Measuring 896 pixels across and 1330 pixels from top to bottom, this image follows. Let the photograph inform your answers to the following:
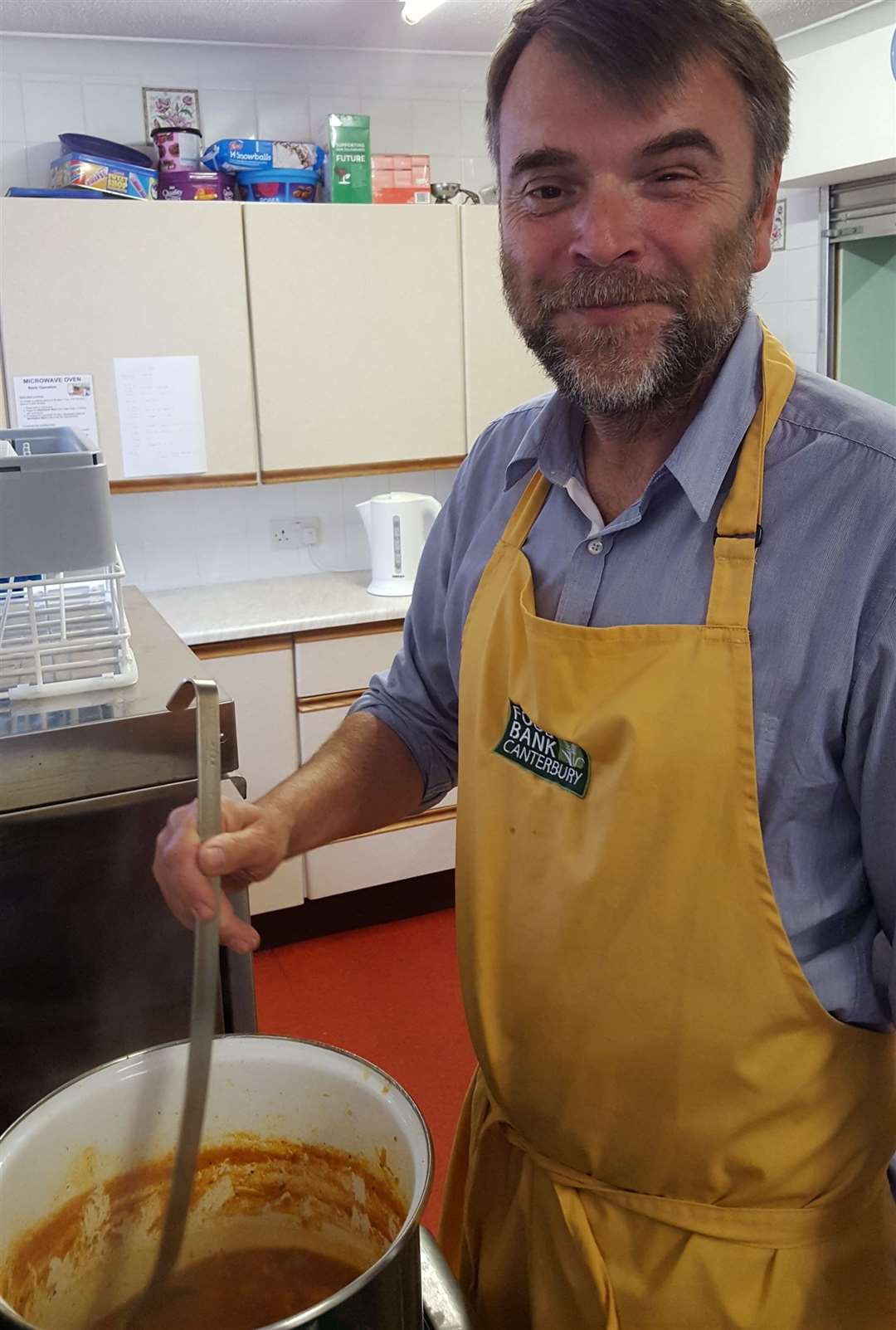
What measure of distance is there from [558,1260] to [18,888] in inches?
24.2

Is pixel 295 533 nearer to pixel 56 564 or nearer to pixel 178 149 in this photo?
pixel 178 149

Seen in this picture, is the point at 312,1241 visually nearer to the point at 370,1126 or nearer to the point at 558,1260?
the point at 370,1126

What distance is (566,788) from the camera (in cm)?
87

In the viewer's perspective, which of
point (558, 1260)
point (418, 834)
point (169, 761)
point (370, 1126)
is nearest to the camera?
point (370, 1126)

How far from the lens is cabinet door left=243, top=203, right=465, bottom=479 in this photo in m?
2.79

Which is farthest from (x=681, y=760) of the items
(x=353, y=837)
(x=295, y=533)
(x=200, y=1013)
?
(x=295, y=533)

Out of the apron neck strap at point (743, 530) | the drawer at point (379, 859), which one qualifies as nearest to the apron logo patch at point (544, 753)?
the apron neck strap at point (743, 530)

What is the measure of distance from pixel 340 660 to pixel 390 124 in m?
1.55

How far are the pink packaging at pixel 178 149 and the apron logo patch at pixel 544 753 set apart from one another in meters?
2.34

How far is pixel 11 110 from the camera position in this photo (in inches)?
109

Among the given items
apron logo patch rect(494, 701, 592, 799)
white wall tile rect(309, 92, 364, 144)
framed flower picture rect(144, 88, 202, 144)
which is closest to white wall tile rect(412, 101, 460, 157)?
white wall tile rect(309, 92, 364, 144)

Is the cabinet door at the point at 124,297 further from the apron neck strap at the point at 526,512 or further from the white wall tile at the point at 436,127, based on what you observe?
the apron neck strap at the point at 526,512

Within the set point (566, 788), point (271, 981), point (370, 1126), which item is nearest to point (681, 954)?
point (566, 788)

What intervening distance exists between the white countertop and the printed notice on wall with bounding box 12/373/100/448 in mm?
491
